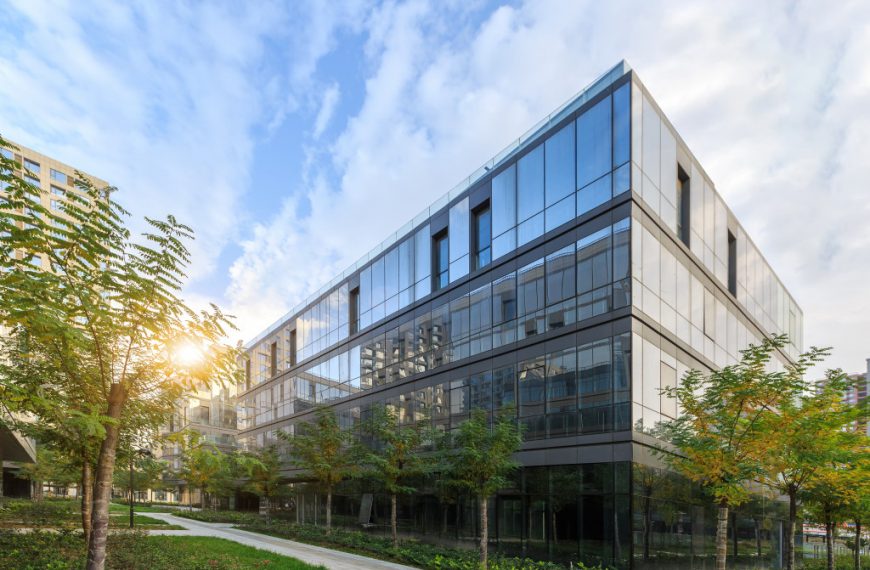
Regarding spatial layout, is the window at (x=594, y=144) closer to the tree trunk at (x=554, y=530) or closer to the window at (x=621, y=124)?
the window at (x=621, y=124)

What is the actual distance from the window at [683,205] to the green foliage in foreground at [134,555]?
19842 mm

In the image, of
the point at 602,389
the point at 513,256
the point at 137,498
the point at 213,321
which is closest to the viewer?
the point at 213,321

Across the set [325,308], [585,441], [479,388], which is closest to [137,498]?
[325,308]

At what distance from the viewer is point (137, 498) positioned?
7944 centimetres

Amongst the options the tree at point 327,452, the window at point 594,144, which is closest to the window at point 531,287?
the window at point 594,144

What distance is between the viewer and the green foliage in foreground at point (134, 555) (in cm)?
1300

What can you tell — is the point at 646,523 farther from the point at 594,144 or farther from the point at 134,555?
the point at 134,555

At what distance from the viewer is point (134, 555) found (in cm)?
1571

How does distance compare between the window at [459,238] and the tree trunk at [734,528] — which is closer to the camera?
the tree trunk at [734,528]

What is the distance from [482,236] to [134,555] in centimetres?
1928

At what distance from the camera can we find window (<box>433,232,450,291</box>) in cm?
2992

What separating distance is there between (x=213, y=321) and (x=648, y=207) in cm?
1712

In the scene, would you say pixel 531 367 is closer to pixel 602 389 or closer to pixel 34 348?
pixel 602 389

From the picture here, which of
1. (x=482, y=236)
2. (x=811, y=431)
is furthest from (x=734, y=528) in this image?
(x=482, y=236)
